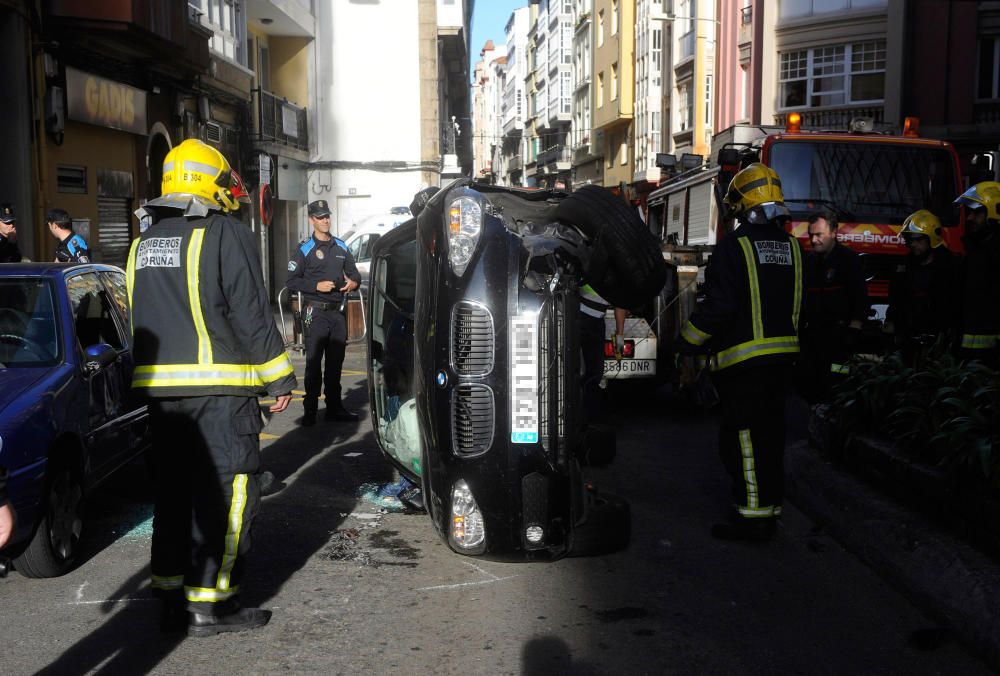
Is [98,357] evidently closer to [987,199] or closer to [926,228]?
[987,199]

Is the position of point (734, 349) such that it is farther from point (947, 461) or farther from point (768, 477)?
point (947, 461)

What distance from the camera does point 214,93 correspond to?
20.4 m

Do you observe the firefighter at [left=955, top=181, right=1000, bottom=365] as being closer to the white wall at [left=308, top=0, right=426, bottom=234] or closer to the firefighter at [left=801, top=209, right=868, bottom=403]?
the firefighter at [left=801, top=209, right=868, bottom=403]

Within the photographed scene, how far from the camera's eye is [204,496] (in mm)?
4238

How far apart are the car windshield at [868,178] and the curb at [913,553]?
16.8ft

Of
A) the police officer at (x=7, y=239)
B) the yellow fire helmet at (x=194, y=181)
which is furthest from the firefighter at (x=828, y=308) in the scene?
the police officer at (x=7, y=239)

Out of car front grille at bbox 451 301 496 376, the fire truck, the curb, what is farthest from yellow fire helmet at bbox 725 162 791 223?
the fire truck

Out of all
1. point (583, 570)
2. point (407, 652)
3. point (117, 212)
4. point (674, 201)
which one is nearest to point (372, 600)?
point (407, 652)

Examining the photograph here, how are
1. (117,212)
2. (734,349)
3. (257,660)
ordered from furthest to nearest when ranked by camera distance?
(117,212), (734,349), (257,660)

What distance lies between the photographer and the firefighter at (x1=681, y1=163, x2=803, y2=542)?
17.9 feet

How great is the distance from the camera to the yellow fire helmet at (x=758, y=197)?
5.57 m

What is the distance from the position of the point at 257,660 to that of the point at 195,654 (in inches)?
10.4

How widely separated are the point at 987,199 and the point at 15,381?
229 inches

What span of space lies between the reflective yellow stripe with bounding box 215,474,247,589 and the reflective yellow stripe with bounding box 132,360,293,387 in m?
0.39
